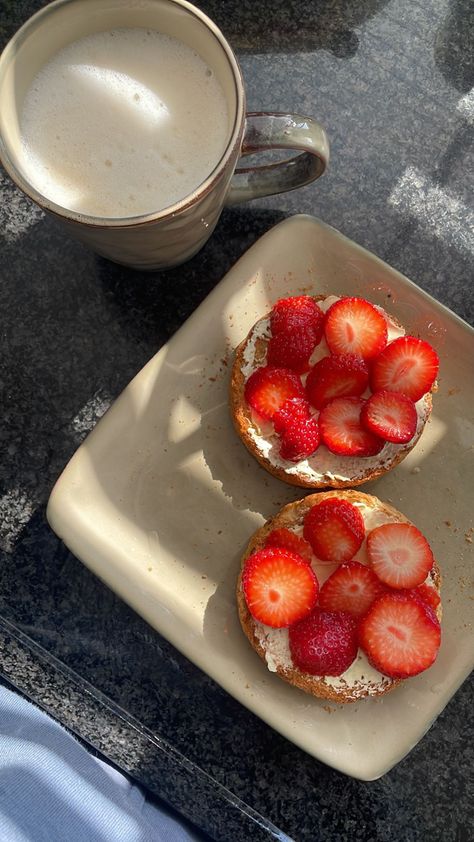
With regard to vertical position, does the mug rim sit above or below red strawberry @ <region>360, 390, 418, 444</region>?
above

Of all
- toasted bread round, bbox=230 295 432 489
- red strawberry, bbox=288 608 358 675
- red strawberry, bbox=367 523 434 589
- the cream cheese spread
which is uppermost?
toasted bread round, bbox=230 295 432 489

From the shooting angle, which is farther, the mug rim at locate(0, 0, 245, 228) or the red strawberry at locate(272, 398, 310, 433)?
the red strawberry at locate(272, 398, 310, 433)

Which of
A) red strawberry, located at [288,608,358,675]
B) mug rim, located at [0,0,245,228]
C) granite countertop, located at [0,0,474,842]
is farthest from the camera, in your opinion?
granite countertop, located at [0,0,474,842]

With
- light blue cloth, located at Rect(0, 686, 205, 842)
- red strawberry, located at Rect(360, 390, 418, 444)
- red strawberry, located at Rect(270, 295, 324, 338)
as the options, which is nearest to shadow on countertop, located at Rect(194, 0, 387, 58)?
red strawberry, located at Rect(270, 295, 324, 338)

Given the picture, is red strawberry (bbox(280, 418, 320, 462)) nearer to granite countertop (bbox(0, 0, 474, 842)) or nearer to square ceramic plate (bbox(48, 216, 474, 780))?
square ceramic plate (bbox(48, 216, 474, 780))

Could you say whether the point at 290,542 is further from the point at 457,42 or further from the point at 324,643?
the point at 457,42

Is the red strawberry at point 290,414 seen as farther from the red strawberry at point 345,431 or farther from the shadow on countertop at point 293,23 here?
the shadow on countertop at point 293,23

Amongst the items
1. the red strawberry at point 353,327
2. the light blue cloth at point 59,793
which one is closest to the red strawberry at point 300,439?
the red strawberry at point 353,327
